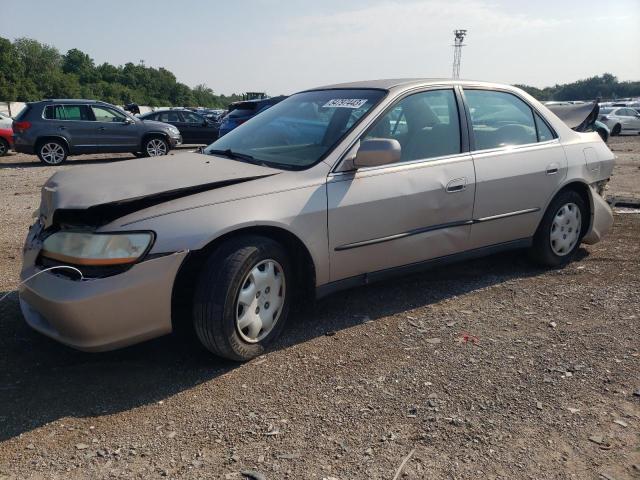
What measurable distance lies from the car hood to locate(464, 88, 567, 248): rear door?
1.74 metres

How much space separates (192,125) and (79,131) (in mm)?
5125

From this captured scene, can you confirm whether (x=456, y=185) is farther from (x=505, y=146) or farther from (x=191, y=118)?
(x=191, y=118)

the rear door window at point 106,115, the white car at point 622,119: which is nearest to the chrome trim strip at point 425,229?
the rear door window at point 106,115

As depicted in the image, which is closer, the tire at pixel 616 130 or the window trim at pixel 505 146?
the window trim at pixel 505 146

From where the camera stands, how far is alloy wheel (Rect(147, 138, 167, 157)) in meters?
14.9

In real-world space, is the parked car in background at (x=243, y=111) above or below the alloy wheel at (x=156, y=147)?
above

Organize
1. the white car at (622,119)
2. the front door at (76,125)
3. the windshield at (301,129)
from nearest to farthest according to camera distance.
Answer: the windshield at (301,129)
the front door at (76,125)
the white car at (622,119)

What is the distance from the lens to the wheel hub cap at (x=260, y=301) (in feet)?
10.2

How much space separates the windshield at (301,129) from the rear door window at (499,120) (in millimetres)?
885

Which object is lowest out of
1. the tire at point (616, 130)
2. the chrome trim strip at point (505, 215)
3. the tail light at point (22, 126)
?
the chrome trim strip at point (505, 215)

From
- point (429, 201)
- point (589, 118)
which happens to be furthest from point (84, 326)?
point (589, 118)

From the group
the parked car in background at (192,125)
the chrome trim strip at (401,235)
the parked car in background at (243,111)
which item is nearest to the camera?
the chrome trim strip at (401,235)

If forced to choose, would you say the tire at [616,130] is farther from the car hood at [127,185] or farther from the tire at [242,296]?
the tire at [242,296]

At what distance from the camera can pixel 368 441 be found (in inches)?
98.3
